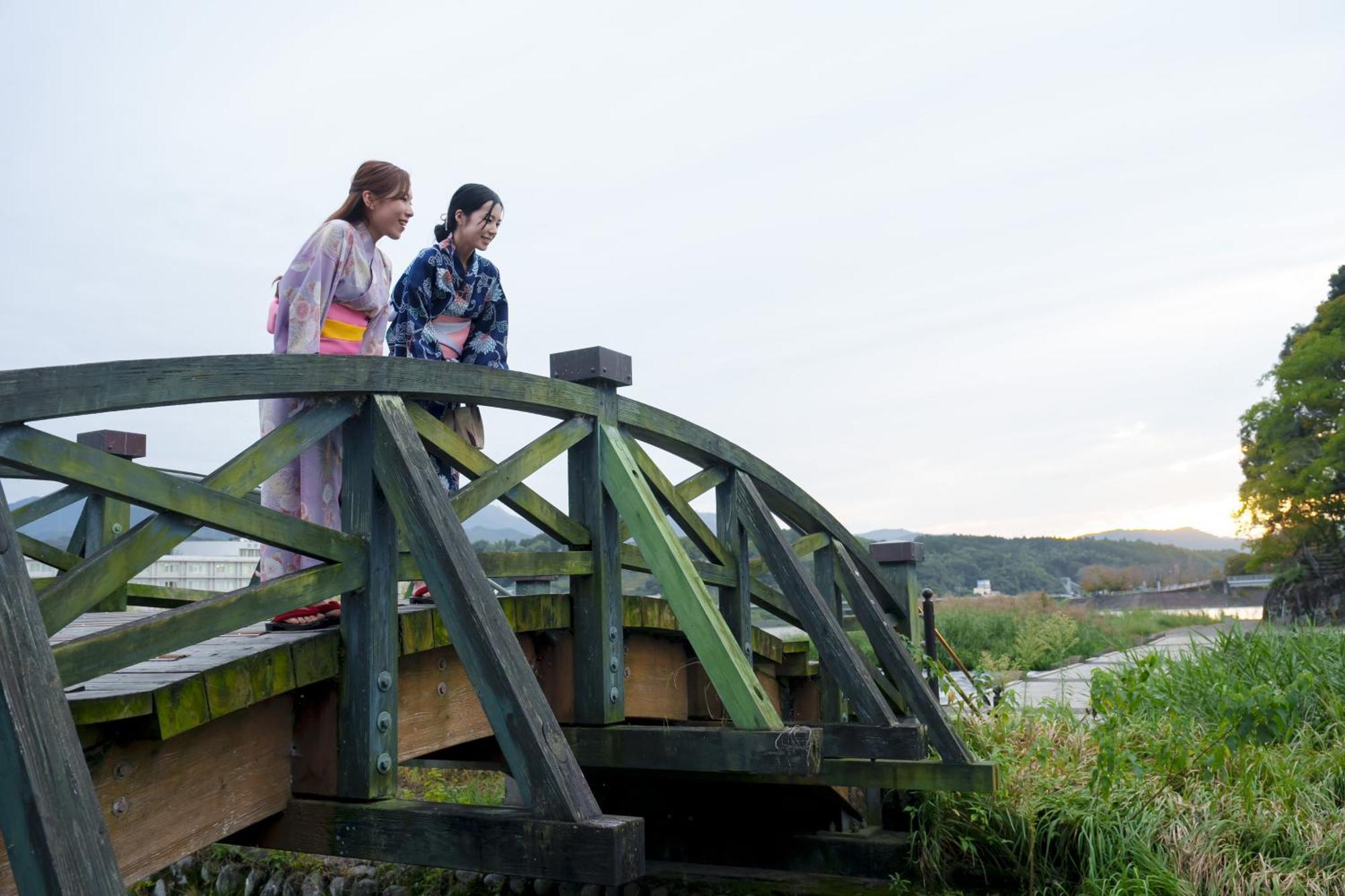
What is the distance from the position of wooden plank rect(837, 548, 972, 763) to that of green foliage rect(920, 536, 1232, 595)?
3358 cm

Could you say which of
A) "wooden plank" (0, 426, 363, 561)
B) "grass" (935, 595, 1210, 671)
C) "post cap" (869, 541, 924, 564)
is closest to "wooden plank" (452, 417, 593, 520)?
"wooden plank" (0, 426, 363, 561)

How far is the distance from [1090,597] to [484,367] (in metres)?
30.2

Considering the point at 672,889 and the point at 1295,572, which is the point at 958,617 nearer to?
the point at 1295,572

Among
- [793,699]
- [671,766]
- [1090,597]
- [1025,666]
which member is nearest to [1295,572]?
[1090,597]

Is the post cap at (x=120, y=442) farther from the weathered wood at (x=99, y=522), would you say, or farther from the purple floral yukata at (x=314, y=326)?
the purple floral yukata at (x=314, y=326)

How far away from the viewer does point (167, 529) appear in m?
2.81

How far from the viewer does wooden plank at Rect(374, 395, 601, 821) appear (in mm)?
3057

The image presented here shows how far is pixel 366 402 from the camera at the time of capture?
3416 millimetres

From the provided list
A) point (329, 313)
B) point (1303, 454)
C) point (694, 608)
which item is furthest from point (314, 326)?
point (1303, 454)

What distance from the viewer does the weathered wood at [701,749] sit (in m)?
4.16

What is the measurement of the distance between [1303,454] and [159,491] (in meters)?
24.2

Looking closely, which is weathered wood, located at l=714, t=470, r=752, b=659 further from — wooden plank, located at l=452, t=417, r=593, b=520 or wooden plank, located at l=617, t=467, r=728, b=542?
wooden plank, located at l=452, t=417, r=593, b=520

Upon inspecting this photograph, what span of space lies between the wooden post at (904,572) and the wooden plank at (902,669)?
1053 millimetres

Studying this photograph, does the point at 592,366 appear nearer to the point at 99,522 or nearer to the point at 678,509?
the point at 678,509
